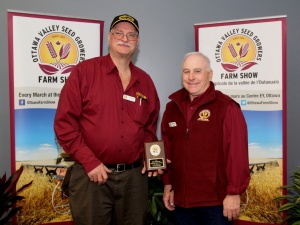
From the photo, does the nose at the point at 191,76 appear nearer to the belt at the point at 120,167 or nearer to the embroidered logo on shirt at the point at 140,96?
the embroidered logo on shirt at the point at 140,96

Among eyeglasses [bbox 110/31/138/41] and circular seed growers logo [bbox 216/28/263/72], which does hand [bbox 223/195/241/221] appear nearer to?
eyeglasses [bbox 110/31/138/41]

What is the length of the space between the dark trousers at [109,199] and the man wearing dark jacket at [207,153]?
1.01ft

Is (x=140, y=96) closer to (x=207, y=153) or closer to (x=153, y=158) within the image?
(x=153, y=158)

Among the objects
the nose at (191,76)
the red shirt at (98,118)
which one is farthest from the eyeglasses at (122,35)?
the nose at (191,76)

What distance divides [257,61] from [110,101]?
165cm

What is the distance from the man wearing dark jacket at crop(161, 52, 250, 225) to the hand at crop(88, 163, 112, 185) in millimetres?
495

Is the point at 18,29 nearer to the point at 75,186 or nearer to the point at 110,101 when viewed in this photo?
the point at 110,101

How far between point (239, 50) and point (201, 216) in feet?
5.77

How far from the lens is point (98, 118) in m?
→ 2.18

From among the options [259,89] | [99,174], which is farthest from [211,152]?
[259,89]

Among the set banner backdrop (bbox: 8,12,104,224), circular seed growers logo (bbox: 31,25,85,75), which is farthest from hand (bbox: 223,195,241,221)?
circular seed growers logo (bbox: 31,25,85,75)

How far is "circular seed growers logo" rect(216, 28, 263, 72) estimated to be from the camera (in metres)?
3.08

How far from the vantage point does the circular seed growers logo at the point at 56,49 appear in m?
2.94

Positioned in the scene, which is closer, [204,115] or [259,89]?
[204,115]
